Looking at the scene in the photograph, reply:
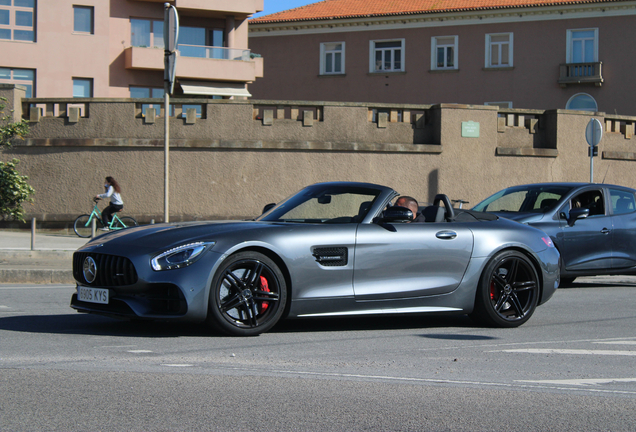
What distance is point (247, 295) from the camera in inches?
258

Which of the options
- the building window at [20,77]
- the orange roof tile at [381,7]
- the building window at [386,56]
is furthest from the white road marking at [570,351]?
the building window at [386,56]

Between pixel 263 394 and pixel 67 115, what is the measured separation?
1837 cm

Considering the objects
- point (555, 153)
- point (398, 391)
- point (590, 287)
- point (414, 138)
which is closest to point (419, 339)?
point (398, 391)

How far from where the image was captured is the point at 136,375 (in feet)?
17.2

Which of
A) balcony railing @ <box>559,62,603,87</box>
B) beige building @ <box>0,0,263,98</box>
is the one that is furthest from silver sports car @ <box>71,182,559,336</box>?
balcony railing @ <box>559,62,603,87</box>

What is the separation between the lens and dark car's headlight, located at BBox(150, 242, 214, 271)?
20.6ft

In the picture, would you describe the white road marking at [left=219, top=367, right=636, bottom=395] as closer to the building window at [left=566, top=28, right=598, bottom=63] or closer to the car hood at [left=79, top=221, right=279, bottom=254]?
the car hood at [left=79, top=221, right=279, bottom=254]

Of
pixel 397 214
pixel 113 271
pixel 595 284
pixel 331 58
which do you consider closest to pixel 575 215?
pixel 595 284

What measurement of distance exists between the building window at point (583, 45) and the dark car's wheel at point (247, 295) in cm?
3435

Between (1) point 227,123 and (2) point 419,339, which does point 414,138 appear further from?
(2) point 419,339

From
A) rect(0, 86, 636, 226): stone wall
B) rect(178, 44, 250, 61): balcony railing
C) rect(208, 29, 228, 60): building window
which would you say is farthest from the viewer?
rect(208, 29, 228, 60): building window

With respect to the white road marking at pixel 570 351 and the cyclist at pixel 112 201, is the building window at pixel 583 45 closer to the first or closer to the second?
the cyclist at pixel 112 201

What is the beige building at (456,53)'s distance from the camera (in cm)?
3738

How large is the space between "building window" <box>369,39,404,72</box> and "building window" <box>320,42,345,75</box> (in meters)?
1.66
